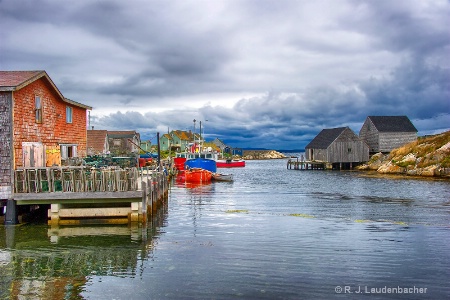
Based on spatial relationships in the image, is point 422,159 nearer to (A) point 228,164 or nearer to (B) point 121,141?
(B) point 121,141

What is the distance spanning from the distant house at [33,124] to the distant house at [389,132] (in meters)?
70.3

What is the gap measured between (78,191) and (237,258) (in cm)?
951

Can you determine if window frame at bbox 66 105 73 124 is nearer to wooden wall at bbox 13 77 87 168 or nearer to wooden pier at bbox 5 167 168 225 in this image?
wooden wall at bbox 13 77 87 168

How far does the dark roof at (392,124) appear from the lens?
87812 mm

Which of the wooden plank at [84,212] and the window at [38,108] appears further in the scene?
the window at [38,108]

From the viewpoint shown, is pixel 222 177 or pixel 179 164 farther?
pixel 179 164

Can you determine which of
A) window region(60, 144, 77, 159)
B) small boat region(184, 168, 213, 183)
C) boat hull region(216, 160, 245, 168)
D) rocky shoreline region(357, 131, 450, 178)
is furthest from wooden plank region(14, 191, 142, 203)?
boat hull region(216, 160, 245, 168)

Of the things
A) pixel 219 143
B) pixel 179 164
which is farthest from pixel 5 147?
pixel 219 143

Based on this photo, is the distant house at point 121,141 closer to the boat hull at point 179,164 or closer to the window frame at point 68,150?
the boat hull at point 179,164

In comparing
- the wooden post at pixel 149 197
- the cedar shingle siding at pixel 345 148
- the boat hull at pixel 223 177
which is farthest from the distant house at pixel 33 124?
the cedar shingle siding at pixel 345 148

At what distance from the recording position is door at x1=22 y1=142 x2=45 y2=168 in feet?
72.8

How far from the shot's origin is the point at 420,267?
14414 millimetres

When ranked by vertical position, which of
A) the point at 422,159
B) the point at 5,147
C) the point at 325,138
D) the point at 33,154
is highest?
the point at 325,138

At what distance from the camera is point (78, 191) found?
2098 cm
